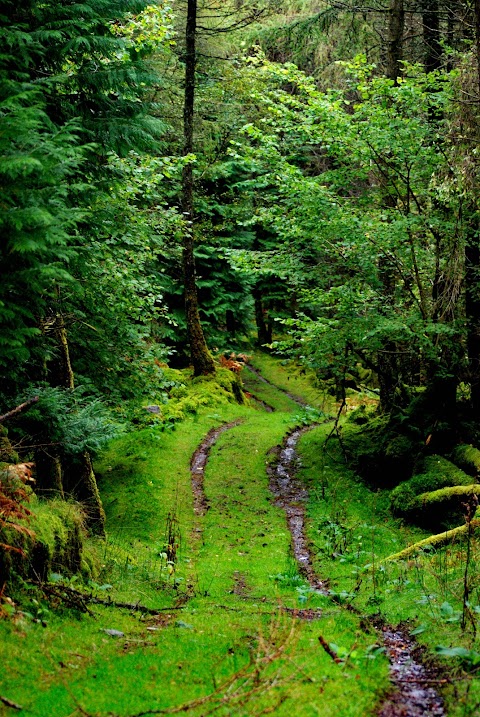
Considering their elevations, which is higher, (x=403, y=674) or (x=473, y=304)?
(x=473, y=304)

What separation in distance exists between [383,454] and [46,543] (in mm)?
9559

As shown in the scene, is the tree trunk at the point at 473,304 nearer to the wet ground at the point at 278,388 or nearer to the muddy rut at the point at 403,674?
the muddy rut at the point at 403,674

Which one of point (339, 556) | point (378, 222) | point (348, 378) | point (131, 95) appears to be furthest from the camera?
point (348, 378)

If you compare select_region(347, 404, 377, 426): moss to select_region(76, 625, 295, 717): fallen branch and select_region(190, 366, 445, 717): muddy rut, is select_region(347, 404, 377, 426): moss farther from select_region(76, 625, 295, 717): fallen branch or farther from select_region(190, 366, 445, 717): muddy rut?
select_region(76, 625, 295, 717): fallen branch

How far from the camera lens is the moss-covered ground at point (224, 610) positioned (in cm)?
419

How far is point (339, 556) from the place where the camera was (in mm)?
9398

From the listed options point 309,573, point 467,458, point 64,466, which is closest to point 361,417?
point 467,458

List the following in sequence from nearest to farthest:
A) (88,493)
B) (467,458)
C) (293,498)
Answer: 1. (88,493)
2. (467,458)
3. (293,498)

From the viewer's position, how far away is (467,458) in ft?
39.7

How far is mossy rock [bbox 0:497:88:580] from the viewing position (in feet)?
18.4

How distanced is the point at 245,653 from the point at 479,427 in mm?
9647

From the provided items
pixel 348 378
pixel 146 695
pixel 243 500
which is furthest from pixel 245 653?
pixel 348 378

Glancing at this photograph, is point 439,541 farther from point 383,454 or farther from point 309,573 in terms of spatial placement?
point 383,454

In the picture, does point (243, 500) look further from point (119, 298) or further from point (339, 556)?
point (119, 298)
